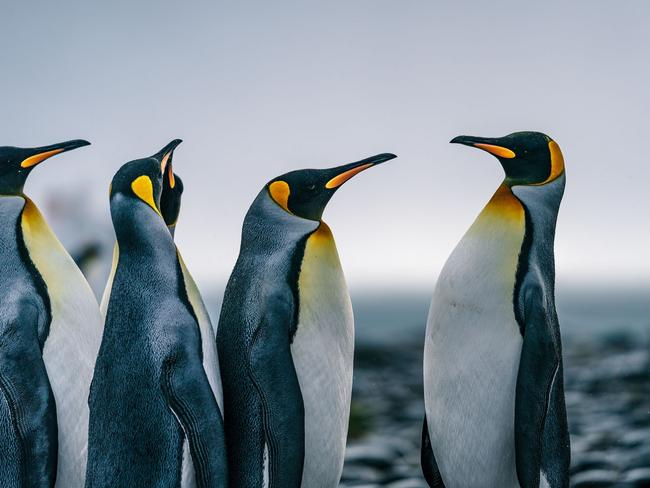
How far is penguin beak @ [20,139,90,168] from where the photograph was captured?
227 centimetres

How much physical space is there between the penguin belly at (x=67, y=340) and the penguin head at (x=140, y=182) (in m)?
0.40

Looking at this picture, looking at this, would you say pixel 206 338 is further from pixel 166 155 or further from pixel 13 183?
pixel 13 183

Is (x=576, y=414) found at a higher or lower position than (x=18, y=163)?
lower

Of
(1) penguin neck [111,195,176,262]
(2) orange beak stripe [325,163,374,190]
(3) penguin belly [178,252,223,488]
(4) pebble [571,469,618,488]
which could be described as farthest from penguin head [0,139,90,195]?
(4) pebble [571,469,618,488]

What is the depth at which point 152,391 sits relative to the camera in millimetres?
1684

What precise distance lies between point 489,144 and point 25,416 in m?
1.59

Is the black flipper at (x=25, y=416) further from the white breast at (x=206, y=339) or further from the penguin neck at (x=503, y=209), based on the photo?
the penguin neck at (x=503, y=209)

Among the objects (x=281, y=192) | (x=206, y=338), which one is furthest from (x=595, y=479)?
(x=206, y=338)

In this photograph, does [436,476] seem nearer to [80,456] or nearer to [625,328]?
[80,456]

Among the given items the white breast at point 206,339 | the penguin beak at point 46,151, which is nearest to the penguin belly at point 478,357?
the white breast at point 206,339

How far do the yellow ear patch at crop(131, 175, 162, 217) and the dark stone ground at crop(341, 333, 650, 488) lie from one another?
205cm

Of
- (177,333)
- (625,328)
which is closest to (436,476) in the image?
(177,333)

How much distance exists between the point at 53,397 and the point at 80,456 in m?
0.20

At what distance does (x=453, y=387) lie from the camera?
207cm
